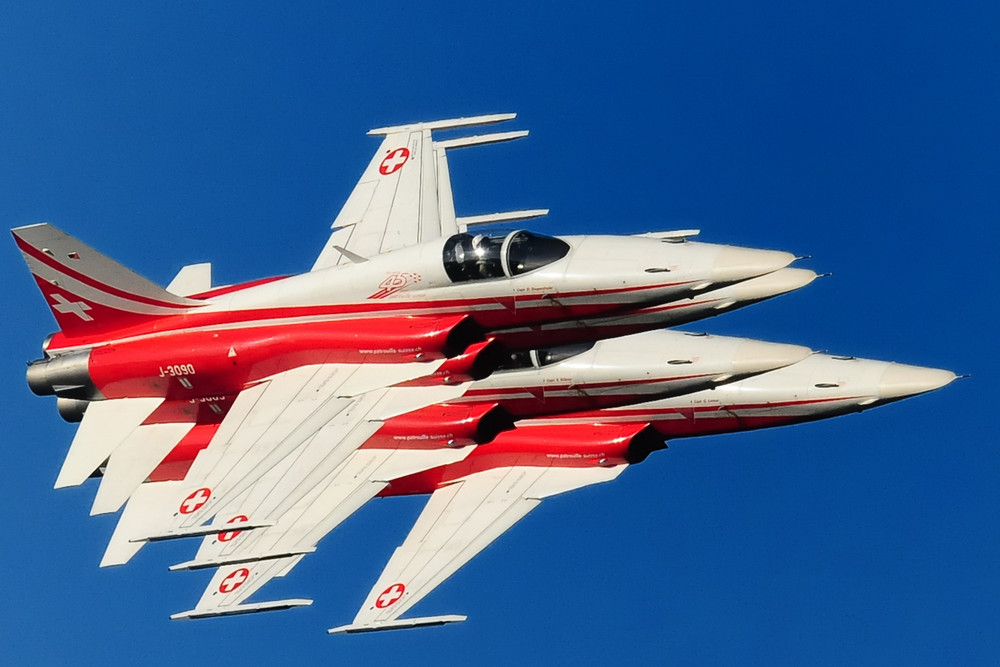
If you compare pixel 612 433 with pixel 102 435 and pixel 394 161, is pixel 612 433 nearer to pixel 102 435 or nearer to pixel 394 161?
pixel 394 161

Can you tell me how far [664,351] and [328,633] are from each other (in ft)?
27.2

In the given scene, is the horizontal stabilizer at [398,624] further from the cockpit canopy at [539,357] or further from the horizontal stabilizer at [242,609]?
the cockpit canopy at [539,357]

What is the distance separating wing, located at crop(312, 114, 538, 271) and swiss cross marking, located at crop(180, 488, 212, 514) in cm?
739

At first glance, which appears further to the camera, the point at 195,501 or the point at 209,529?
the point at 195,501

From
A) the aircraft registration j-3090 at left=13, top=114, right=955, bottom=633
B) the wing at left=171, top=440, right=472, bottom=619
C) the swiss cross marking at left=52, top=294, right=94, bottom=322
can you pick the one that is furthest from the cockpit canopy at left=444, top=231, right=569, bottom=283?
the swiss cross marking at left=52, top=294, right=94, bottom=322

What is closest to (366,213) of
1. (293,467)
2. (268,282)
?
(268,282)

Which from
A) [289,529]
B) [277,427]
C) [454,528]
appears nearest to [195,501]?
[277,427]

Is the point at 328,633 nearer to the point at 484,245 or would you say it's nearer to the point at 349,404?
the point at 349,404

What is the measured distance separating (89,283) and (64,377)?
1872 millimetres

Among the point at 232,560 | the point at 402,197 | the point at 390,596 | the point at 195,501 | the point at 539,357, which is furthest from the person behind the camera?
the point at 402,197

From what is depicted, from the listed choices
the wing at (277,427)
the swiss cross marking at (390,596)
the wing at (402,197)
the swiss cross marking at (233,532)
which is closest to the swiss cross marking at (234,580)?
the wing at (277,427)

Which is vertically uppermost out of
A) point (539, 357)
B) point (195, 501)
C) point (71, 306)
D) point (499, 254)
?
point (499, 254)

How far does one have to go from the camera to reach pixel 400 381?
3681 centimetres

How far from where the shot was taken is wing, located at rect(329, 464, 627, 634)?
3850 cm
